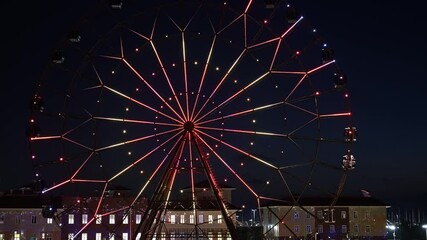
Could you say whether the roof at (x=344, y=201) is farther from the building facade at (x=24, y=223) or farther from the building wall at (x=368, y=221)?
the building facade at (x=24, y=223)

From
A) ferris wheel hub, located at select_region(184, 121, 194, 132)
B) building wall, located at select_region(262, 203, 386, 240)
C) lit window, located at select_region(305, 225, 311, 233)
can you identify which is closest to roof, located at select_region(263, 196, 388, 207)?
building wall, located at select_region(262, 203, 386, 240)

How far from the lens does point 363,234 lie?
105 metres

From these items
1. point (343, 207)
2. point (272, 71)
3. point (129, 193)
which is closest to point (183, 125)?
point (272, 71)

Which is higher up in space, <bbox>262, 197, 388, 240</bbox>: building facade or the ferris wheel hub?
the ferris wheel hub

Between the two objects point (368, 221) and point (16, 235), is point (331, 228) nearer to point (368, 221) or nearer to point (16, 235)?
point (368, 221)

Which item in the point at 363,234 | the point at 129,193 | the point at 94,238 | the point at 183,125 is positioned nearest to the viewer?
the point at 183,125

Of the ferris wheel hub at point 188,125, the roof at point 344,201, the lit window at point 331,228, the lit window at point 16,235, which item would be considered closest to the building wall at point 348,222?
the lit window at point 331,228

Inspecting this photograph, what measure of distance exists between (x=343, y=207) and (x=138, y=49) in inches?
2743

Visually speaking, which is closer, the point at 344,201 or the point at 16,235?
the point at 16,235

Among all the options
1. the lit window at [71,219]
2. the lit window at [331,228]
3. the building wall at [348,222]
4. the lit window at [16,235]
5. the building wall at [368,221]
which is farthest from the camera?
the building wall at [368,221]

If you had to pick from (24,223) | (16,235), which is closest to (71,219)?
(24,223)

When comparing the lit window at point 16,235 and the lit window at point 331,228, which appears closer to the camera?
the lit window at point 16,235

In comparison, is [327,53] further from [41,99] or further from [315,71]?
[41,99]

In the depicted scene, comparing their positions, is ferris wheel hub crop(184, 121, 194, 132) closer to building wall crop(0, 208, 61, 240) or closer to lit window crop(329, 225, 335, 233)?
building wall crop(0, 208, 61, 240)
